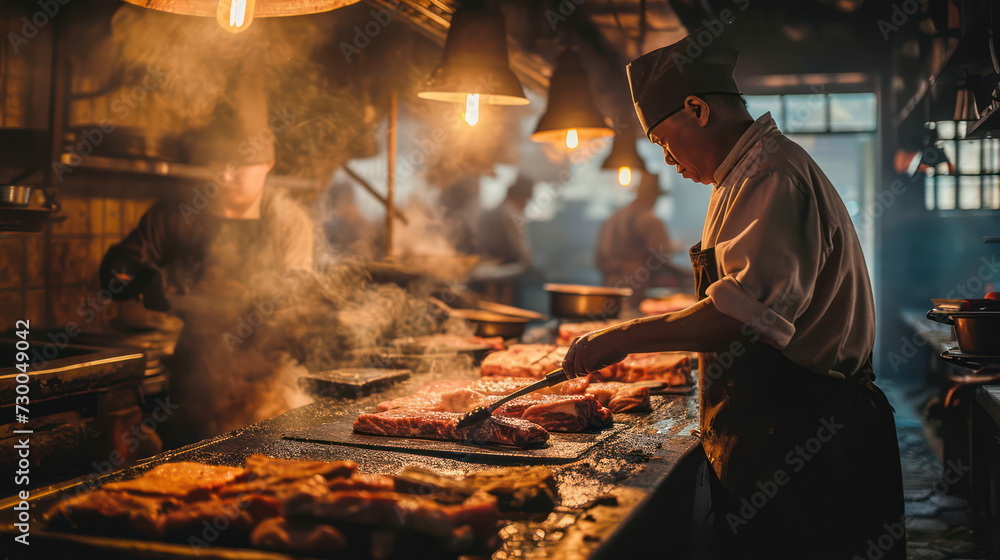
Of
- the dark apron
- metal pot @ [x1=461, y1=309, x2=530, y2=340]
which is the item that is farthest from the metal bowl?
the dark apron

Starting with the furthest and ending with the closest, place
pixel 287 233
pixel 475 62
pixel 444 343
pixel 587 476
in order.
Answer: pixel 287 233 < pixel 444 343 < pixel 475 62 < pixel 587 476

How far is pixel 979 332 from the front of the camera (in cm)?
324

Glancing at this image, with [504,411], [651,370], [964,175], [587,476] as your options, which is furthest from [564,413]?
[964,175]

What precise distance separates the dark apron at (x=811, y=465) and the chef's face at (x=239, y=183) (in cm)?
465

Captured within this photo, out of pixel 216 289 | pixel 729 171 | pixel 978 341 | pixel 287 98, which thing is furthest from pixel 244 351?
pixel 978 341

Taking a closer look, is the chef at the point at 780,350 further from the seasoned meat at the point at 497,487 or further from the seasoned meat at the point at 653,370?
the seasoned meat at the point at 653,370

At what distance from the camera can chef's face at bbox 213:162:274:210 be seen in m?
5.71

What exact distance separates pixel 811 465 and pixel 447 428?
1.36m

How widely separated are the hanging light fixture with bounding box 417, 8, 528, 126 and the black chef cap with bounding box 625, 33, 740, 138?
0.94 metres

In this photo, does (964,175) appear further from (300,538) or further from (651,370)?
(300,538)

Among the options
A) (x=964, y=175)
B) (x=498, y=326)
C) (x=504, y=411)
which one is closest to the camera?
(x=504, y=411)

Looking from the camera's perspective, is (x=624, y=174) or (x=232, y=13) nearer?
(x=232, y=13)

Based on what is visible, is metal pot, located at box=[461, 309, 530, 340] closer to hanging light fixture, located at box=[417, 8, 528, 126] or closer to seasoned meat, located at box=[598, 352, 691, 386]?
seasoned meat, located at box=[598, 352, 691, 386]

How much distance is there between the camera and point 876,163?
10906 millimetres
